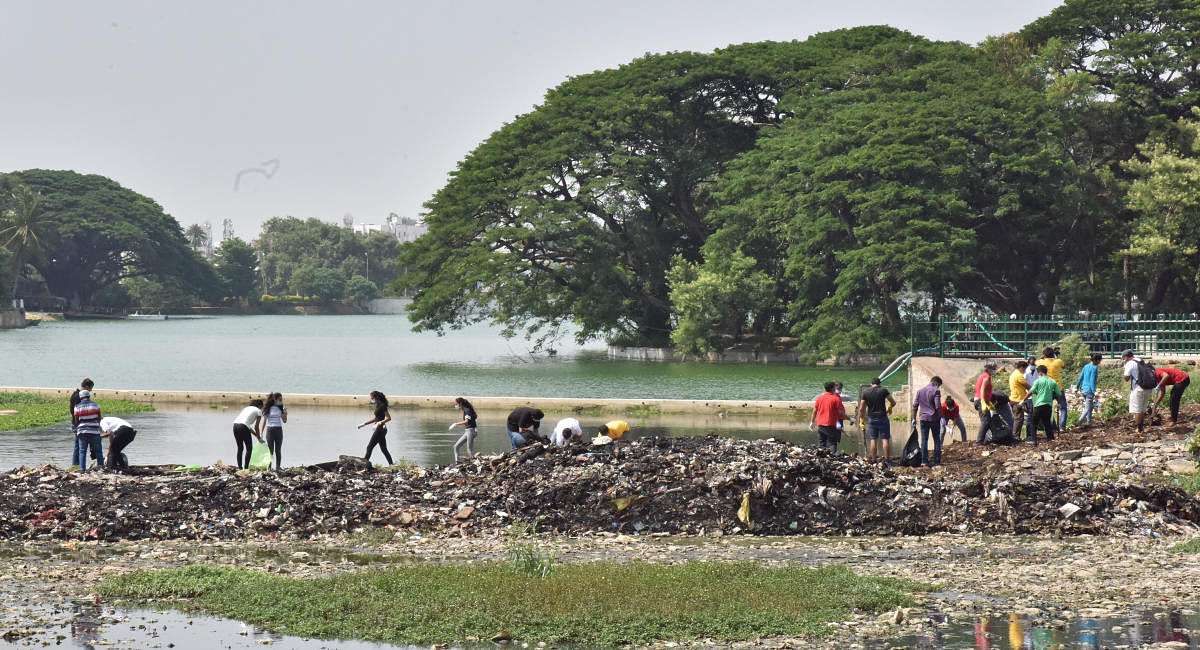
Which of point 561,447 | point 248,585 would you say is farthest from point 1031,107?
point 248,585

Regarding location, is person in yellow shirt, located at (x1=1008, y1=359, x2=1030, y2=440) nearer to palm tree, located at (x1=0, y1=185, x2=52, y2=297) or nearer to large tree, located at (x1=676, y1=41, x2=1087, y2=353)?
large tree, located at (x1=676, y1=41, x2=1087, y2=353)

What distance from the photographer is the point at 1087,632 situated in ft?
32.4

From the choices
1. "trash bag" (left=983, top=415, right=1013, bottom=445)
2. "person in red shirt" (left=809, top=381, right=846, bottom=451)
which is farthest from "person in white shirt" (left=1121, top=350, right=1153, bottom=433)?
"person in red shirt" (left=809, top=381, right=846, bottom=451)

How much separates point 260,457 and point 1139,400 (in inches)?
589

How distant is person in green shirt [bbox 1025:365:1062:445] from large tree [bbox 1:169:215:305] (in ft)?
406

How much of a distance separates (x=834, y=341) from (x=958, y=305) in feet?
25.1

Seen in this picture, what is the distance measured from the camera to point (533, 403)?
3219 centimetres

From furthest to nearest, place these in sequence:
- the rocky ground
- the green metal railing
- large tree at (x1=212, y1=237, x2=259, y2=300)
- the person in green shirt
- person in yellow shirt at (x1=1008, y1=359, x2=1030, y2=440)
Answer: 1. large tree at (x1=212, y1=237, x2=259, y2=300)
2. the green metal railing
3. person in yellow shirt at (x1=1008, y1=359, x2=1030, y2=440)
4. the person in green shirt
5. the rocky ground

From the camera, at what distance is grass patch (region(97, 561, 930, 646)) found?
1020 centimetres

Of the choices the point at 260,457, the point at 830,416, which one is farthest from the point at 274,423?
the point at 830,416

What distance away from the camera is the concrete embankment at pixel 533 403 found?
1233 inches

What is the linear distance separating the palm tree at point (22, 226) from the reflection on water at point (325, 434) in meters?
103

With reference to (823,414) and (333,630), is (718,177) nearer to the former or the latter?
(823,414)

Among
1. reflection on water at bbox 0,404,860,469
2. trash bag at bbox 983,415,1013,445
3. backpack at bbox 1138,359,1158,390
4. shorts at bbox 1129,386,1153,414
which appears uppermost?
backpack at bbox 1138,359,1158,390
